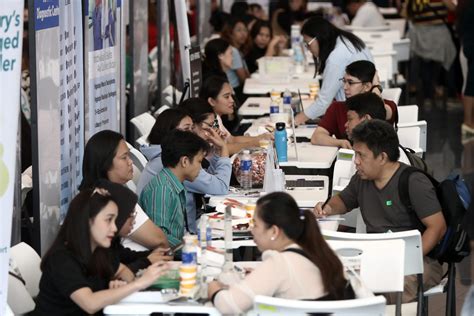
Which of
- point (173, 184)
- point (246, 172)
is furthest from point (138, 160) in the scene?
point (173, 184)

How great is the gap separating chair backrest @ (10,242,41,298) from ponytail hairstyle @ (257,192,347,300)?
45.2 inches

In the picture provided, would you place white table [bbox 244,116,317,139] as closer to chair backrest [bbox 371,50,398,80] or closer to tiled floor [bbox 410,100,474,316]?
tiled floor [bbox 410,100,474,316]

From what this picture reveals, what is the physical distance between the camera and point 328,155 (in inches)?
304

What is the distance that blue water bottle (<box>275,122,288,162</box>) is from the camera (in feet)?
24.5

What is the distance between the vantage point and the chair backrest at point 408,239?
5.24 m

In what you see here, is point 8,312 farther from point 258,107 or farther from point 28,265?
point 258,107

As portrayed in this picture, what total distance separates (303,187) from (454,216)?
50.9 inches

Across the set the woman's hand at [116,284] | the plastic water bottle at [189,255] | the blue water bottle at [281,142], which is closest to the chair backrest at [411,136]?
the blue water bottle at [281,142]

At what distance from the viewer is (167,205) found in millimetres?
5926

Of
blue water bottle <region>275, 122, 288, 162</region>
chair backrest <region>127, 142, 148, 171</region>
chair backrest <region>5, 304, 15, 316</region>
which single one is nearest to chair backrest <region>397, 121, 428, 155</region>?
blue water bottle <region>275, 122, 288, 162</region>

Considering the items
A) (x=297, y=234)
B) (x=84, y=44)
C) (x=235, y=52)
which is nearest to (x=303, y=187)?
(x=84, y=44)

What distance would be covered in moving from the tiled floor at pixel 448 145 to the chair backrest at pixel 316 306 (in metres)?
3.88

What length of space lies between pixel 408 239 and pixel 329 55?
397 centimetres

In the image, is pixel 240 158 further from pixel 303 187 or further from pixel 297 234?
pixel 297 234
